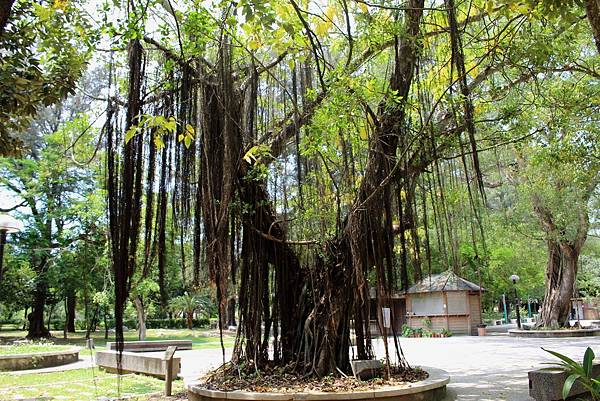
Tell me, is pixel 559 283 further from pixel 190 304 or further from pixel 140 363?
pixel 190 304

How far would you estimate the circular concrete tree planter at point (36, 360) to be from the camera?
11375 millimetres

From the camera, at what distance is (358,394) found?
533 centimetres

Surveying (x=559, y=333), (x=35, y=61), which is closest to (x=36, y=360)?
(x=35, y=61)

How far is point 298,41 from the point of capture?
5523 mm

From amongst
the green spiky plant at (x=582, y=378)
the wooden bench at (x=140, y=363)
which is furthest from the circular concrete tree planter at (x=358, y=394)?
the wooden bench at (x=140, y=363)

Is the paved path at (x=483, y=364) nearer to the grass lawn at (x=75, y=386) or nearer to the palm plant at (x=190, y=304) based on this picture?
the grass lawn at (x=75, y=386)

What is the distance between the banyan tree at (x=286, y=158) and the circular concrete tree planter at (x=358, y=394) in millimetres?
525

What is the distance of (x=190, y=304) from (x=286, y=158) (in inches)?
1045

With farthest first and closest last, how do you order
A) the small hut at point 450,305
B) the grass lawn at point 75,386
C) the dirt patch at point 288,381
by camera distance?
the small hut at point 450,305
the grass lawn at point 75,386
the dirt patch at point 288,381

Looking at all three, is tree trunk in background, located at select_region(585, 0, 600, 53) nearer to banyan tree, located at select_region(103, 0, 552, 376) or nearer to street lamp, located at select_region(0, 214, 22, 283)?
banyan tree, located at select_region(103, 0, 552, 376)

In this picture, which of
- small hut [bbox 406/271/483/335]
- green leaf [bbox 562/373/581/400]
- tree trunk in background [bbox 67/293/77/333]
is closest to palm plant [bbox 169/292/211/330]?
tree trunk in background [bbox 67/293/77/333]

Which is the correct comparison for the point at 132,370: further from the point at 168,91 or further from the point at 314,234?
the point at 168,91

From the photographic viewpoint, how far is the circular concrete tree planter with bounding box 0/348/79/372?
37.3ft

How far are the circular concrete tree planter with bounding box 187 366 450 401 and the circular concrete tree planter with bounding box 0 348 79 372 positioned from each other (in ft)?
24.0
